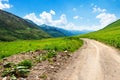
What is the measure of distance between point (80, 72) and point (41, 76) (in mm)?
3658

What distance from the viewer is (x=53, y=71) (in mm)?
20438

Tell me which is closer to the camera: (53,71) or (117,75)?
(117,75)

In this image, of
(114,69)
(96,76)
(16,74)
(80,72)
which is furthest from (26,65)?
(114,69)

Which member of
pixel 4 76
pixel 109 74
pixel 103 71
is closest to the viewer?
pixel 4 76

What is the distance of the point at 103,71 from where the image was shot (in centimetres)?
1997

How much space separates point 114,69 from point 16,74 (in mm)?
8702

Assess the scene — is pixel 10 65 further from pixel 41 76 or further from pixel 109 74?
pixel 109 74

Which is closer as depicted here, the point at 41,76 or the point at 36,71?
the point at 41,76

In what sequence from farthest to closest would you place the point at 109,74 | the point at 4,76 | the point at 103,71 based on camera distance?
the point at 103,71 → the point at 109,74 → the point at 4,76

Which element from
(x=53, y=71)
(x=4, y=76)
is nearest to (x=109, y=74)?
Answer: (x=53, y=71)

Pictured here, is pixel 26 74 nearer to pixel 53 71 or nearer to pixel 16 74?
pixel 16 74

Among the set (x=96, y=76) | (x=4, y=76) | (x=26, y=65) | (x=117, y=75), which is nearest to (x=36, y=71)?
(x=26, y=65)

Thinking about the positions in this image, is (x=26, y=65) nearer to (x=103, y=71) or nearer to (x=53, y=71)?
(x=53, y=71)

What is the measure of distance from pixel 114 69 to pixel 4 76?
9.56 metres
